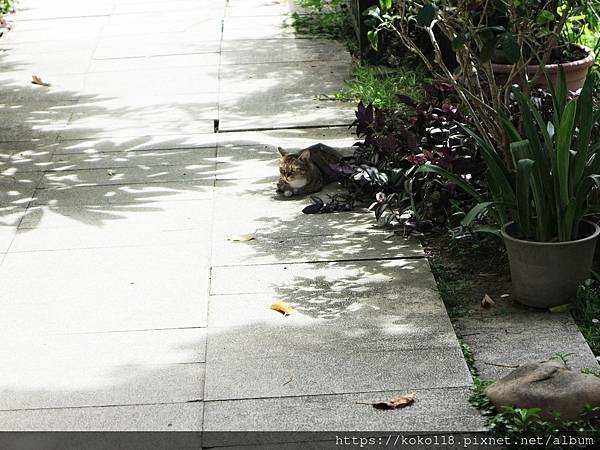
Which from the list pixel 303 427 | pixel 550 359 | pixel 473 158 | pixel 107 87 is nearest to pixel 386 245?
pixel 473 158

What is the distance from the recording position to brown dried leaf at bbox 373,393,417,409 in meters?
4.32

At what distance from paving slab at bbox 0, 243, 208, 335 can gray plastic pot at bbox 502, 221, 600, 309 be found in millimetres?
1651

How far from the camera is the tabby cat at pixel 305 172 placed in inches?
275

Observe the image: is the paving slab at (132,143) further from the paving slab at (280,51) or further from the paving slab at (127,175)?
the paving slab at (280,51)

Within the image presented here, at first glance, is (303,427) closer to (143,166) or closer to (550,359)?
(550,359)

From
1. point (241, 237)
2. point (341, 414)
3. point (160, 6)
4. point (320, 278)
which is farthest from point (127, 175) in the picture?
point (160, 6)

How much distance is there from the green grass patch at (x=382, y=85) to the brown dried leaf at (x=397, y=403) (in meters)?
4.97

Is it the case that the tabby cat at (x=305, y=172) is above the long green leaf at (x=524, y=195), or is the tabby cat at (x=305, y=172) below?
below

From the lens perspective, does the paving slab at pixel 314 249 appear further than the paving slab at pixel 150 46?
No

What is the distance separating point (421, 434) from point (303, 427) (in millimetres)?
490

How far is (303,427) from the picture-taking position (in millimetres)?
4211

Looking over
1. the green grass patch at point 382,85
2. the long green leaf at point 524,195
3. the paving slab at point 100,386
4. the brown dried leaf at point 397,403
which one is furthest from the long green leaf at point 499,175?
the green grass patch at point 382,85

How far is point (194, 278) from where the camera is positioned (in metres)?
5.79

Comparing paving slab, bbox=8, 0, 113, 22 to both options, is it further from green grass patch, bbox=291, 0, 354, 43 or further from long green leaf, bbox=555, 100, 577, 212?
long green leaf, bbox=555, 100, 577, 212
